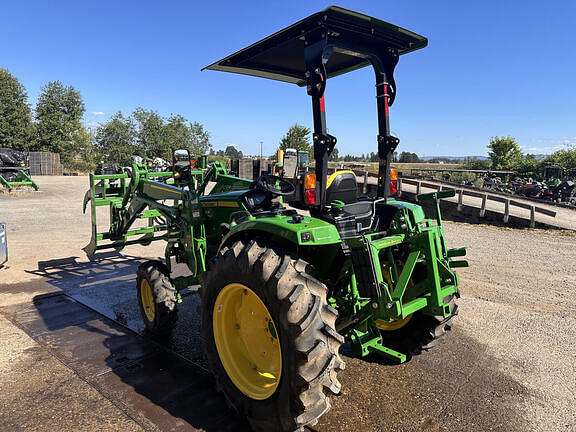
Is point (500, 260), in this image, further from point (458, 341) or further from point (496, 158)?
point (496, 158)

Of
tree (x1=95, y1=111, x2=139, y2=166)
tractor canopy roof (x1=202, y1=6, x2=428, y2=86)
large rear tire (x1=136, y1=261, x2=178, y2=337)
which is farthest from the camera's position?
tree (x1=95, y1=111, x2=139, y2=166)

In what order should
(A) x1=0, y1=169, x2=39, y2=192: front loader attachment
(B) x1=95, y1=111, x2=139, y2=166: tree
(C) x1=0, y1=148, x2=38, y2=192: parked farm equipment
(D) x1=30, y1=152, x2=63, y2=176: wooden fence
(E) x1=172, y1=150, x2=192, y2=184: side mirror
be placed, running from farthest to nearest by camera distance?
1. (B) x1=95, y1=111, x2=139, y2=166: tree
2. (D) x1=30, y1=152, x2=63, y2=176: wooden fence
3. (C) x1=0, y1=148, x2=38, y2=192: parked farm equipment
4. (A) x1=0, y1=169, x2=39, y2=192: front loader attachment
5. (E) x1=172, y1=150, x2=192, y2=184: side mirror

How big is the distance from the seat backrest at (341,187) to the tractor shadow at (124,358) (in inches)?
72.1

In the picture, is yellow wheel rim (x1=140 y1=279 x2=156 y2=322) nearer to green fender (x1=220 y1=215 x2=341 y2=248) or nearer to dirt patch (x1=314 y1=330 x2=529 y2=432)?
green fender (x1=220 y1=215 x2=341 y2=248)

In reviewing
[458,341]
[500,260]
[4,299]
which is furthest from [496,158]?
[4,299]

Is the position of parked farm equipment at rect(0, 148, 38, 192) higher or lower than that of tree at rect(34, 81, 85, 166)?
lower

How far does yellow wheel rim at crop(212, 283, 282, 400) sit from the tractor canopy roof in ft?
6.41

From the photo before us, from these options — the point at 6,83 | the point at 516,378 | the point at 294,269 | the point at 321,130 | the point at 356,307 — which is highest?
the point at 6,83

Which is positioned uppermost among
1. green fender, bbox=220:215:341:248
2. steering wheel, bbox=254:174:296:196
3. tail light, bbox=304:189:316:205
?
steering wheel, bbox=254:174:296:196

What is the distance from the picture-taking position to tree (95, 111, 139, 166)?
165 ft

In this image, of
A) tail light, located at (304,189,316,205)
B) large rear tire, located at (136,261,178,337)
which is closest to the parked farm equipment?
large rear tire, located at (136,261,178,337)

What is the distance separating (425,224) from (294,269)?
153 cm

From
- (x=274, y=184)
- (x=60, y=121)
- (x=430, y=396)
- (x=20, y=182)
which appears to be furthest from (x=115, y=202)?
(x=60, y=121)

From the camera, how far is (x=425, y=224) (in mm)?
3471
